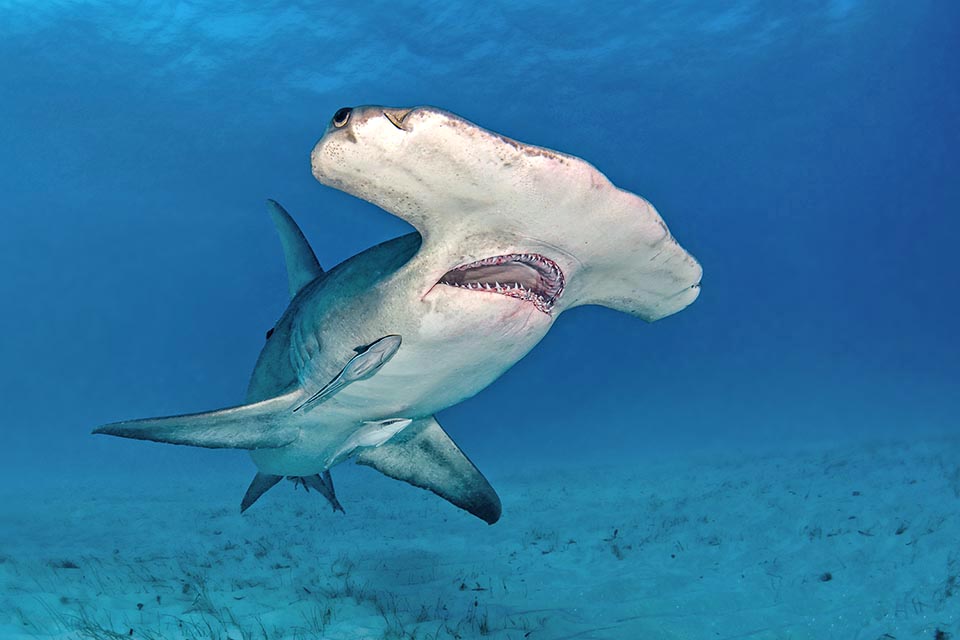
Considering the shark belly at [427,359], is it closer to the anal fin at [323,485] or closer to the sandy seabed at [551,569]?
the sandy seabed at [551,569]

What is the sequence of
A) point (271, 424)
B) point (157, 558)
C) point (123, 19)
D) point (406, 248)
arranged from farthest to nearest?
point (123, 19), point (157, 558), point (271, 424), point (406, 248)

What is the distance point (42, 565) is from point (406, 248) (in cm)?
695

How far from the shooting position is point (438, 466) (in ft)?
15.1

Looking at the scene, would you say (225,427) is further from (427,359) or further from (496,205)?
(496,205)

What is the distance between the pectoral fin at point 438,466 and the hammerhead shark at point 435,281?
0.73 feet

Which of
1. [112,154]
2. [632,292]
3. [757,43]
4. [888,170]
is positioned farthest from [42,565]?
[888,170]

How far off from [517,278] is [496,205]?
68cm

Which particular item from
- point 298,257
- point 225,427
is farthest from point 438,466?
point 298,257

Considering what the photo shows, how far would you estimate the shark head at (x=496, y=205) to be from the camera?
1.96m

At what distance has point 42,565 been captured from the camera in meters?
6.62

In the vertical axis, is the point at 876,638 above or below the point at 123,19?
below

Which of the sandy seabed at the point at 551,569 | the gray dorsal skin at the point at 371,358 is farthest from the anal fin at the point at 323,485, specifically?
the gray dorsal skin at the point at 371,358

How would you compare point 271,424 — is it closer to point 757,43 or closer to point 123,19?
point 123,19

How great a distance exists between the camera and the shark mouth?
2.60 m
